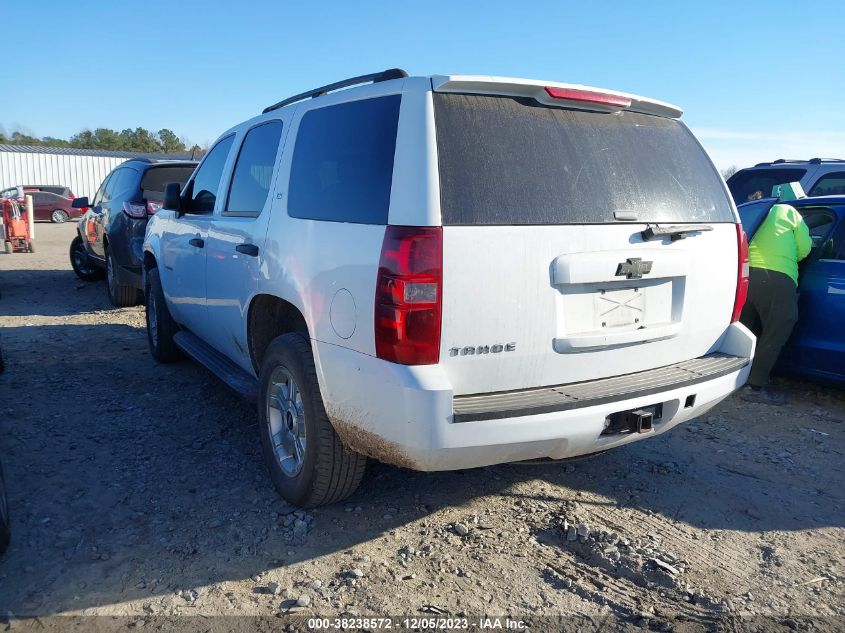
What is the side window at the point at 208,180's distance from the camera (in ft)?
15.4

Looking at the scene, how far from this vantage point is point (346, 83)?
3.39 m

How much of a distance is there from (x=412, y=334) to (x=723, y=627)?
5.47ft

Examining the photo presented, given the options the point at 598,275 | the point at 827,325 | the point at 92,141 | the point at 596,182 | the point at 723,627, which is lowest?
the point at 723,627

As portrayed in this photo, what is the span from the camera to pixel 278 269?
132 inches

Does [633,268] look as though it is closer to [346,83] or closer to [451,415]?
[451,415]

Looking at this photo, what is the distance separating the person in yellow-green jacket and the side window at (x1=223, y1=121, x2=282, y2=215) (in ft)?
12.7

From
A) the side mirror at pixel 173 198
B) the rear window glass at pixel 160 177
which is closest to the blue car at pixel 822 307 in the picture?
the side mirror at pixel 173 198

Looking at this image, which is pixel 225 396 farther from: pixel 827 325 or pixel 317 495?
pixel 827 325

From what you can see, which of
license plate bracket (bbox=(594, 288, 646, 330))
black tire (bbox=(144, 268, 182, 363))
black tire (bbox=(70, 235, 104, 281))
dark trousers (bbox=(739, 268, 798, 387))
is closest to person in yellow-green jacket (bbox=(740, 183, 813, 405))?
dark trousers (bbox=(739, 268, 798, 387))

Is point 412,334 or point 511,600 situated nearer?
point 412,334

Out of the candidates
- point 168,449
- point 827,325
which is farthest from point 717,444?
point 168,449

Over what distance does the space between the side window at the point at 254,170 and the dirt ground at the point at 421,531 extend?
5.01ft

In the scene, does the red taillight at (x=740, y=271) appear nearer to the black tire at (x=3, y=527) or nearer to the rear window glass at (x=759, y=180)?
the black tire at (x=3, y=527)

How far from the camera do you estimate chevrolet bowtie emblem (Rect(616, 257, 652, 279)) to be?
2.88 meters
